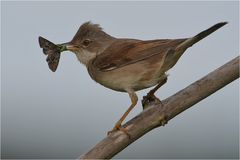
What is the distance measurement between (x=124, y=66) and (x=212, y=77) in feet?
4.81

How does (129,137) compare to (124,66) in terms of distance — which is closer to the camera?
(129,137)

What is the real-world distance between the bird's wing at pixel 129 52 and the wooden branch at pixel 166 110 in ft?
2.71

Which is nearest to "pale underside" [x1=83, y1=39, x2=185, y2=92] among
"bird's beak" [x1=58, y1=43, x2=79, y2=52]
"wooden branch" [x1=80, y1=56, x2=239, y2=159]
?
"bird's beak" [x1=58, y1=43, x2=79, y2=52]

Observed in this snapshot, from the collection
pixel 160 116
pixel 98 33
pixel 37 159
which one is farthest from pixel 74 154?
pixel 160 116

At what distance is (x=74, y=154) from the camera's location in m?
9.12

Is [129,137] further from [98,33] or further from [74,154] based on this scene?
[74,154]

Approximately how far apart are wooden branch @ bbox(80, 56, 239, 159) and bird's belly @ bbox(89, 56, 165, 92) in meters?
0.83

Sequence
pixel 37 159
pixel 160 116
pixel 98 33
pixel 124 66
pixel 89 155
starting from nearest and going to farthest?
pixel 89 155
pixel 160 116
pixel 124 66
pixel 98 33
pixel 37 159

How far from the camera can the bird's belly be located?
194 inches

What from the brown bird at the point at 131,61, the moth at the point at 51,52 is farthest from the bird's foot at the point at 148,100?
the moth at the point at 51,52

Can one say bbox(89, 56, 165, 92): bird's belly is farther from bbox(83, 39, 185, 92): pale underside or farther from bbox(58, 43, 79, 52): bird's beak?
bbox(58, 43, 79, 52): bird's beak

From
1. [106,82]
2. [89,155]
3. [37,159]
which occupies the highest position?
[37,159]

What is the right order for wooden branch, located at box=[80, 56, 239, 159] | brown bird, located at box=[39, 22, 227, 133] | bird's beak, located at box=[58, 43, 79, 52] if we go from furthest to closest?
bird's beak, located at box=[58, 43, 79, 52], brown bird, located at box=[39, 22, 227, 133], wooden branch, located at box=[80, 56, 239, 159]

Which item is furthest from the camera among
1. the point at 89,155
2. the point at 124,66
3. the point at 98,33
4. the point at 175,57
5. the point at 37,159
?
the point at 37,159
